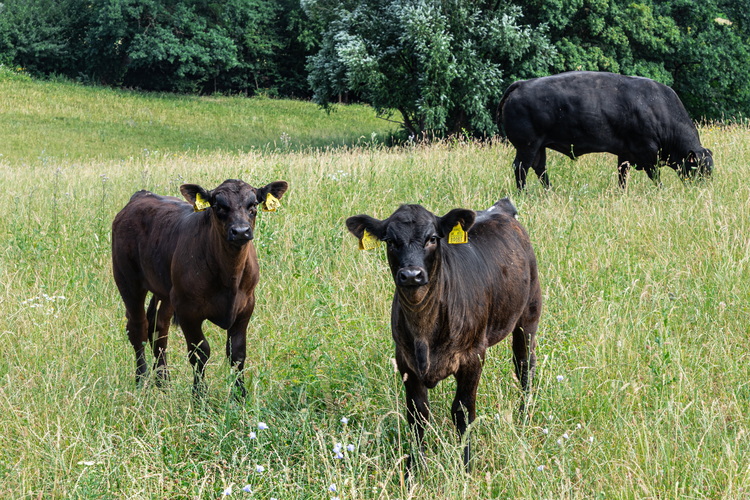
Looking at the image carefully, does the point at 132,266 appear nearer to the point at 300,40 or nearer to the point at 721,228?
the point at 721,228

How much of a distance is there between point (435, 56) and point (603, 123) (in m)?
9.38

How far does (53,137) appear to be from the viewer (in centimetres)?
2719

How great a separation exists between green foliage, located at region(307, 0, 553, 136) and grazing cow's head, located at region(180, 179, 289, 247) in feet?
48.7

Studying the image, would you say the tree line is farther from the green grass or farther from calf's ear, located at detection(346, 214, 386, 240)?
calf's ear, located at detection(346, 214, 386, 240)

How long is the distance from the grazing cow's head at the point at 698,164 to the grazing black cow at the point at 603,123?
2cm

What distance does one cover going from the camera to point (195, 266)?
15.7 feet

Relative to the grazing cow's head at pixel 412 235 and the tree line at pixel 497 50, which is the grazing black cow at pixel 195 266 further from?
the tree line at pixel 497 50

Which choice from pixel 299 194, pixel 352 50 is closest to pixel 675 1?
pixel 352 50

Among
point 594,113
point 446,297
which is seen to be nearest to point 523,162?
point 594,113

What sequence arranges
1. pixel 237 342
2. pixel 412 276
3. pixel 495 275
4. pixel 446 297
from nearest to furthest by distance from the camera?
pixel 412 276
pixel 446 297
pixel 495 275
pixel 237 342

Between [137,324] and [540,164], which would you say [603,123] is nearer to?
[540,164]

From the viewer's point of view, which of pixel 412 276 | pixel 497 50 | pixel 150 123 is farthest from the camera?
pixel 150 123

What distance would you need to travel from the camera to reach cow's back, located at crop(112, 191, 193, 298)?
207 inches

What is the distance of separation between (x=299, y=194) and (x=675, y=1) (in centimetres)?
2012
